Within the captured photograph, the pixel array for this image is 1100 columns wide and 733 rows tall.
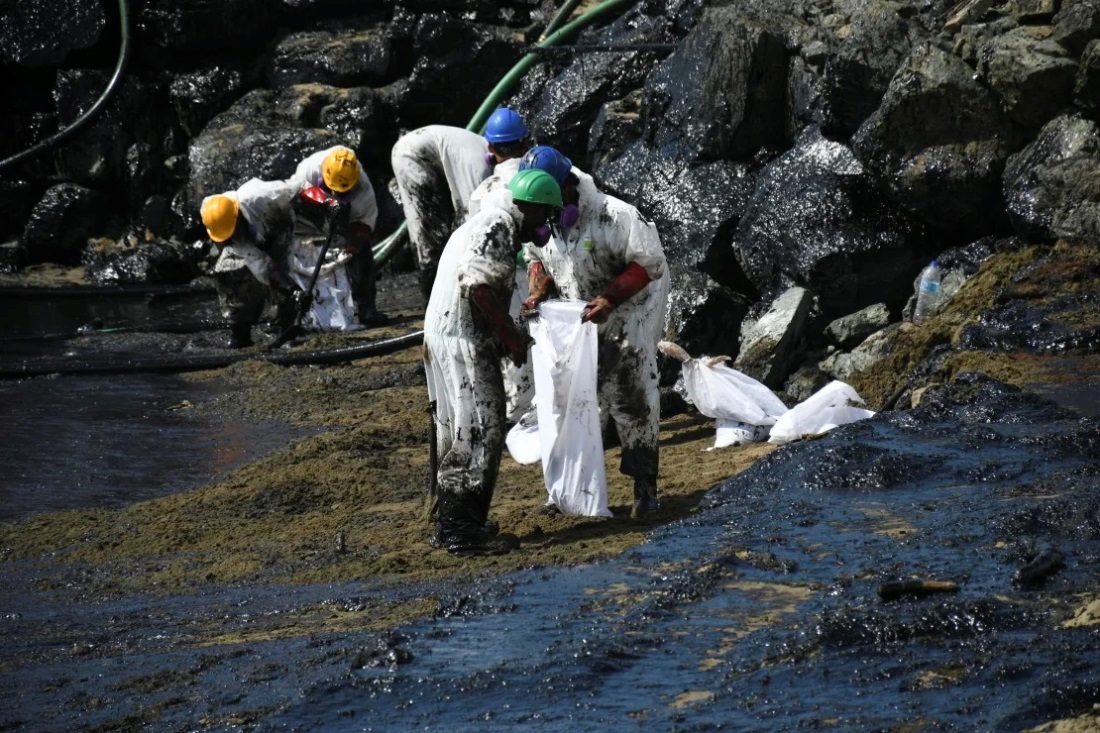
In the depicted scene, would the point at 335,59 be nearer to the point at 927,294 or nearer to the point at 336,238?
the point at 336,238

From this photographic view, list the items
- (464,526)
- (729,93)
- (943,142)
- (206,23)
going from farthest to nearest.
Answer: (206,23)
(729,93)
(943,142)
(464,526)

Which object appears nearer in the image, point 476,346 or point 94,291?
point 476,346

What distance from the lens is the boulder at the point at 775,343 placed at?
9.55m

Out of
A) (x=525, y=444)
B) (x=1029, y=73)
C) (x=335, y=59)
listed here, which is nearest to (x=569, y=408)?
(x=525, y=444)

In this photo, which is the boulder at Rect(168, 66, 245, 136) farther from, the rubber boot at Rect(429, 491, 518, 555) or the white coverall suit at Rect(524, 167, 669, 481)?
the rubber boot at Rect(429, 491, 518, 555)

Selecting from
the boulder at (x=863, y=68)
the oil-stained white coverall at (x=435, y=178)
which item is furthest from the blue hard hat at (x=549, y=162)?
the boulder at (x=863, y=68)

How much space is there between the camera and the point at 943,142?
1045cm

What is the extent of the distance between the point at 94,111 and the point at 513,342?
13.0 metres

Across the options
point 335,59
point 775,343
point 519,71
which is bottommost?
point 775,343

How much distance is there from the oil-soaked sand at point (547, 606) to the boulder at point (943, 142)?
189cm

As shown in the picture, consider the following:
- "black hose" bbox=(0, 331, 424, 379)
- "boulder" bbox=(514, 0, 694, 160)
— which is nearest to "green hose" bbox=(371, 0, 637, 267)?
"boulder" bbox=(514, 0, 694, 160)

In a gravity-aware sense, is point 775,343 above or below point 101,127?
below

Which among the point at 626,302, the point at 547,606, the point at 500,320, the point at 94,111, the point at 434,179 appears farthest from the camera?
the point at 94,111

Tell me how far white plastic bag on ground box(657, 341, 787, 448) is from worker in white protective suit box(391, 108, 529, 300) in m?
3.07
